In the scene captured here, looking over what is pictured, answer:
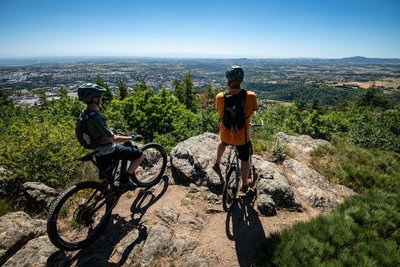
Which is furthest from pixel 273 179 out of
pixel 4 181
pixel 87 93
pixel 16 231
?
pixel 4 181

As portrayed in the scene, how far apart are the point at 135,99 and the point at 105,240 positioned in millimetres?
19231

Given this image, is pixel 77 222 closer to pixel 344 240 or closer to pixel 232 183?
pixel 232 183

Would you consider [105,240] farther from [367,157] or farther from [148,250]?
[367,157]

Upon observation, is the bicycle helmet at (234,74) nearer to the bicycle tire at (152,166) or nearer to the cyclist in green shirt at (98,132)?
the cyclist in green shirt at (98,132)

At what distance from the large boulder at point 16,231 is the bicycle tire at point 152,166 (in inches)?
104

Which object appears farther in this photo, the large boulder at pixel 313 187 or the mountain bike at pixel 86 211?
the large boulder at pixel 313 187

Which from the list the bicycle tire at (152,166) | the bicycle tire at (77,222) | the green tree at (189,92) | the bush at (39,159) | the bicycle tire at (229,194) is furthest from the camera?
the green tree at (189,92)

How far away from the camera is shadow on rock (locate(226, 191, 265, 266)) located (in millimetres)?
4465

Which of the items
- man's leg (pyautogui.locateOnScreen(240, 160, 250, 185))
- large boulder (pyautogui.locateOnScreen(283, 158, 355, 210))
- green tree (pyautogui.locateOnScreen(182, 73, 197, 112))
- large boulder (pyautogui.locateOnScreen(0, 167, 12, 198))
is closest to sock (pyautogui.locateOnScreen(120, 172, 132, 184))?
man's leg (pyautogui.locateOnScreen(240, 160, 250, 185))

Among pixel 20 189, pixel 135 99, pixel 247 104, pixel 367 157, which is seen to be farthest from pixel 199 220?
pixel 135 99

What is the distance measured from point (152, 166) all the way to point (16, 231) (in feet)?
12.3

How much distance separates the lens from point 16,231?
14.7 feet

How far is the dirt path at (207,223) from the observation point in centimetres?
449

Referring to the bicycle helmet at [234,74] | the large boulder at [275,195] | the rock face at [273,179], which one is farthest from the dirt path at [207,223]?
the bicycle helmet at [234,74]
